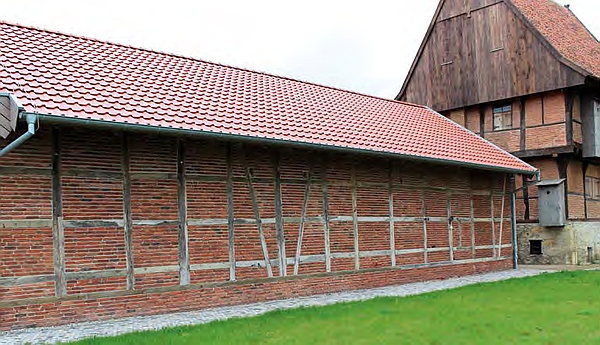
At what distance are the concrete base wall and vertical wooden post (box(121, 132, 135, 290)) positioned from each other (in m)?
12.6

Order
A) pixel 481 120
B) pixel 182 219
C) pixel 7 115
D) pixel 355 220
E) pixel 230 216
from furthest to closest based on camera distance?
pixel 481 120, pixel 355 220, pixel 230 216, pixel 182 219, pixel 7 115

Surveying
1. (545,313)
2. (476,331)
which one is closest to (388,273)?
(545,313)

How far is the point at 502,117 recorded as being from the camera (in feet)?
58.7

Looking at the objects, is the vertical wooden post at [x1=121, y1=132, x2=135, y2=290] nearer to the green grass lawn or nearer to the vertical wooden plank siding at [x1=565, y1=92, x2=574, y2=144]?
the green grass lawn

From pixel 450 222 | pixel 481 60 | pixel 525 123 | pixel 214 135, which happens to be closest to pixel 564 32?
pixel 481 60

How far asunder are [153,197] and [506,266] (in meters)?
10.3

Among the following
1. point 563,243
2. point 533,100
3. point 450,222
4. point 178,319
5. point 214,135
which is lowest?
point 178,319

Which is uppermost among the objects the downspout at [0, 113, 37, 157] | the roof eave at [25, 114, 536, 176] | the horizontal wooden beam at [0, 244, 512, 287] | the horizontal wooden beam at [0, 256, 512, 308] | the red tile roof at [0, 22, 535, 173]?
the red tile roof at [0, 22, 535, 173]

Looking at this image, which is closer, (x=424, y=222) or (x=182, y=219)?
(x=182, y=219)

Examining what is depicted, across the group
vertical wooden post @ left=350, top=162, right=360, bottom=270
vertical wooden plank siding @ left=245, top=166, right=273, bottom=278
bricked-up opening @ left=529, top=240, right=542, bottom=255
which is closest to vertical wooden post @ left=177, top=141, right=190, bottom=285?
vertical wooden plank siding @ left=245, top=166, right=273, bottom=278

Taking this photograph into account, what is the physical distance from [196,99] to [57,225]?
333cm

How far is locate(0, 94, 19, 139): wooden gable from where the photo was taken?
6.89 metres

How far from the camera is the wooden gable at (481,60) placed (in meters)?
16.7

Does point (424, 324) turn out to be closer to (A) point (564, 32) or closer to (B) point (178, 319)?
(B) point (178, 319)
